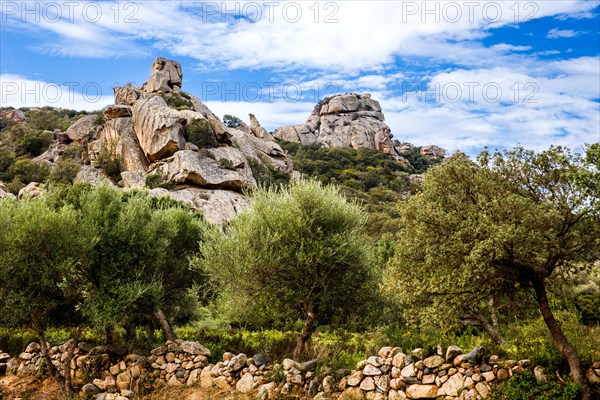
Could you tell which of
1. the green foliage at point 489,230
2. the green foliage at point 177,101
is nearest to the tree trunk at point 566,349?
the green foliage at point 489,230

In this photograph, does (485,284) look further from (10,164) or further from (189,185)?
(10,164)

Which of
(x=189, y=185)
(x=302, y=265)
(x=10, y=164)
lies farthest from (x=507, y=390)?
(x=10, y=164)

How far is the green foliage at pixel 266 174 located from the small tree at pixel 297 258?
44419 millimetres

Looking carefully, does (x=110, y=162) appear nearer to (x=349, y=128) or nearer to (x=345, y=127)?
(x=349, y=128)

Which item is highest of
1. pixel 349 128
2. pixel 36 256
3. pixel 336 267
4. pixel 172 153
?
pixel 349 128

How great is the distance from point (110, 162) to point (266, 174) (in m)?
21.7

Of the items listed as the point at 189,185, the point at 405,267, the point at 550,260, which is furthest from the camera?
the point at 189,185

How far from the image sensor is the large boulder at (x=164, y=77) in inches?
3418

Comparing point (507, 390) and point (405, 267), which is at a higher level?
point (405, 267)

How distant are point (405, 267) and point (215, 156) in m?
45.8

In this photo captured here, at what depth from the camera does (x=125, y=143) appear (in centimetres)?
5938

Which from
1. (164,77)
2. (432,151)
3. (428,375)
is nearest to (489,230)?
(428,375)

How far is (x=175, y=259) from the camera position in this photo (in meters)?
18.4

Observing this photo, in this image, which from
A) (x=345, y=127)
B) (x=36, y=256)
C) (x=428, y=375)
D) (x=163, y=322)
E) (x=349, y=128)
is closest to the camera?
(x=428, y=375)
